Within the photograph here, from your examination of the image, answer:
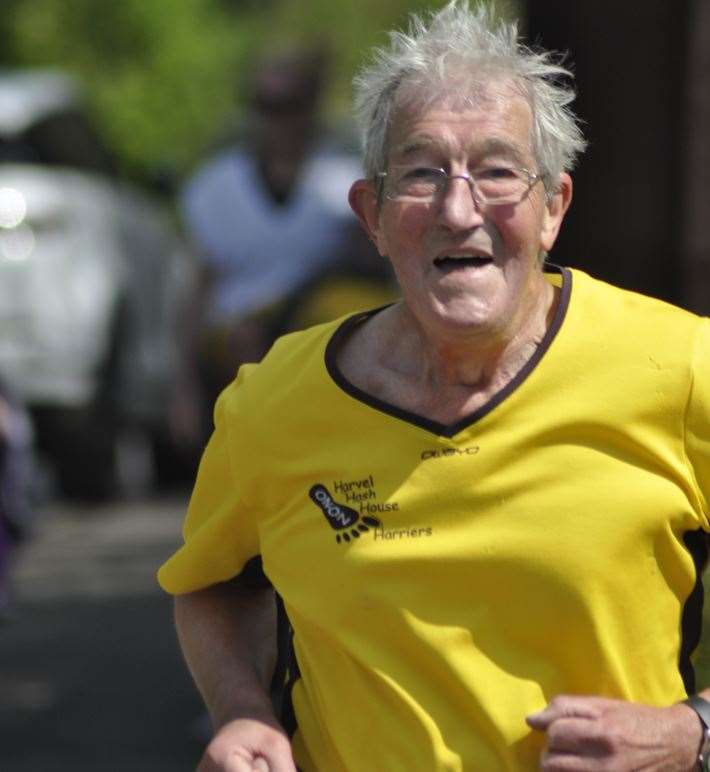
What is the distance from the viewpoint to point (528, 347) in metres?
2.85

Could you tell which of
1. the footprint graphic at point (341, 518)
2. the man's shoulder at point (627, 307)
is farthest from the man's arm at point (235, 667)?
the man's shoulder at point (627, 307)

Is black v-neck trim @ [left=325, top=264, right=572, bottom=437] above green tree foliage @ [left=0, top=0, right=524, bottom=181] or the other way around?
above

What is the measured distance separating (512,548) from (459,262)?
37cm

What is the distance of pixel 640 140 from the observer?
7051mm

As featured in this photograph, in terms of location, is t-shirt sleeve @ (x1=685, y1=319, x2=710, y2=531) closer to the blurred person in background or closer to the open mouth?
the open mouth

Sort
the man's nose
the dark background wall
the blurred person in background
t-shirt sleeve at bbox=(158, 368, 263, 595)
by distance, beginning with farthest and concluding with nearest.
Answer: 1. the dark background wall
2. the blurred person in background
3. t-shirt sleeve at bbox=(158, 368, 263, 595)
4. the man's nose

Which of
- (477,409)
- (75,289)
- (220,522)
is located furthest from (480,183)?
(75,289)

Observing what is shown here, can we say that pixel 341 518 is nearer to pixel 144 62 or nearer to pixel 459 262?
pixel 459 262

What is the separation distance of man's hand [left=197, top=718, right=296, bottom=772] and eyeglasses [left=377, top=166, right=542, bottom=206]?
2.40ft

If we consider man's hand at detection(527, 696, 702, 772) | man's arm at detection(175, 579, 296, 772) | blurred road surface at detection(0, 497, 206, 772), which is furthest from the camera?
blurred road surface at detection(0, 497, 206, 772)

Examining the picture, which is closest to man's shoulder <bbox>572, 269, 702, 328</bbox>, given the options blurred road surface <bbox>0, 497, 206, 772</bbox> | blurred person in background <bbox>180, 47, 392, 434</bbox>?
blurred person in background <bbox>180, 47, 392, 434</bbox>

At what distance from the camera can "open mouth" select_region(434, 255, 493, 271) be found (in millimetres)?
2770

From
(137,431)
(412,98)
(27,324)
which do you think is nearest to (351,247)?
(412,98)

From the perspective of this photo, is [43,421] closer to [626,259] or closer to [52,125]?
[52,125]
